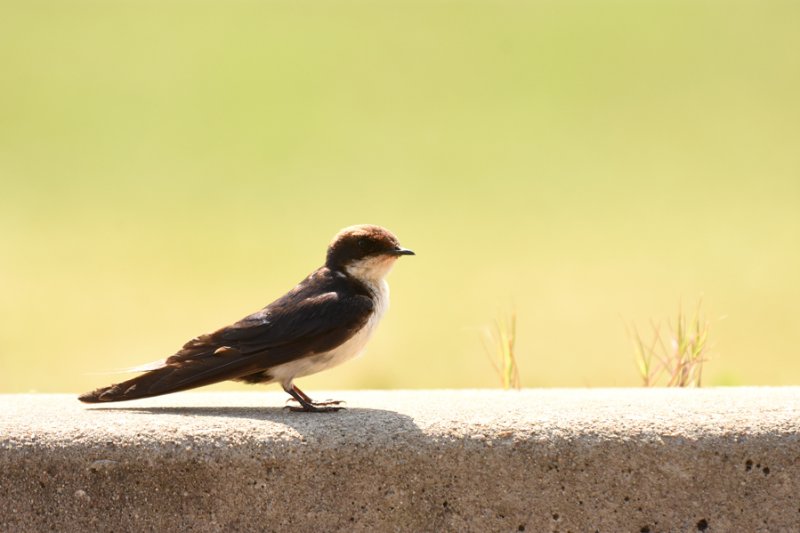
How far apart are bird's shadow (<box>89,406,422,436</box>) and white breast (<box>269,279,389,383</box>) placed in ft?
0.56

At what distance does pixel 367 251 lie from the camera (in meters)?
4.37

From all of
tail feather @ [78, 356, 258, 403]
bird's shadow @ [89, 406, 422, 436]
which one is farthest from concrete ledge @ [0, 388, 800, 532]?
tail feather @ [78, 356, 258, 403]

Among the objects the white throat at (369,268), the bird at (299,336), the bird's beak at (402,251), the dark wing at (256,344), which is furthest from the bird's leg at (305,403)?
the bird's beak at (402,251)

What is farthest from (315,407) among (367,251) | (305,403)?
(367,251)

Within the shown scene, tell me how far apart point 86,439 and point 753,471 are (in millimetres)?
2551

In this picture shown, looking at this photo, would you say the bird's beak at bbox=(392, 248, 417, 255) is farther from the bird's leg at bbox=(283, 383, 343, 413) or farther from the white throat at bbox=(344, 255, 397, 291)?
the bird's leg at bbox=(283, 383, 343, 413)

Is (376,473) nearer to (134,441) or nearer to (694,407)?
(134,441)

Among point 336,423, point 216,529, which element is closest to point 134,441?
point 216,529

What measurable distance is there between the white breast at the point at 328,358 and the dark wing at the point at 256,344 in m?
0.05

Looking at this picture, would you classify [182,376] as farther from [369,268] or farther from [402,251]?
[402,251]

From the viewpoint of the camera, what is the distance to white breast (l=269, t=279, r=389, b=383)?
4156 mm

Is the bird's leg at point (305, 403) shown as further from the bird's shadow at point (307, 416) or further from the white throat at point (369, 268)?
the white throat at point (369, 268)

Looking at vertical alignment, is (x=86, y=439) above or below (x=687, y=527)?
above

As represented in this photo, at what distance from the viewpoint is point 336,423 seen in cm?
395
